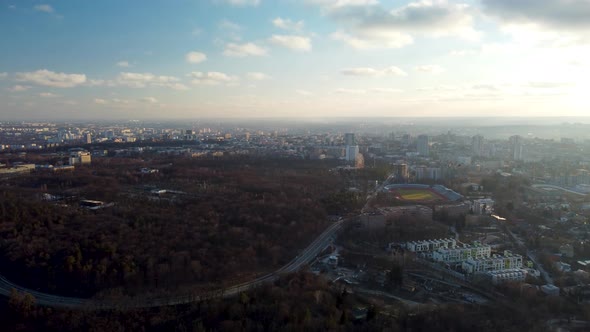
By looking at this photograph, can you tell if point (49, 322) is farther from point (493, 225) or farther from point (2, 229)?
point (493, 225)

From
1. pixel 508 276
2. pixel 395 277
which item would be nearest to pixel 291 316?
pixel 395 277

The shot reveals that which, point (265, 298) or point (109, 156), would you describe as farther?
point (109, 156)

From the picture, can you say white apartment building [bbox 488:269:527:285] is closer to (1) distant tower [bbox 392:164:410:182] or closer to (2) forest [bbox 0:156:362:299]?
(2) forest [bbox 0:156:362:299]

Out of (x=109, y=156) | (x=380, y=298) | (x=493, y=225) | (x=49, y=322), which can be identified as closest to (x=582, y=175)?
(x=493, y=225)

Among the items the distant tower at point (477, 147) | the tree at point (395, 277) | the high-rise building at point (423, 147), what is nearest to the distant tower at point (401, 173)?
the high-rise building at point (423, 147)

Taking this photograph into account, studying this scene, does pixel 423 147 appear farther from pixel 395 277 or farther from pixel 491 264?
pixel 395 277

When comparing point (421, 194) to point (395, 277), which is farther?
point (421, 194)

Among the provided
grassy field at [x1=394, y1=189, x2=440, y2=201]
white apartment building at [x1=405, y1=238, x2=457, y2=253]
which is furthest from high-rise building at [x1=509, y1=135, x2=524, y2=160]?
white apartment building at [x1=405, y1=238, x2=457, y2=253]
